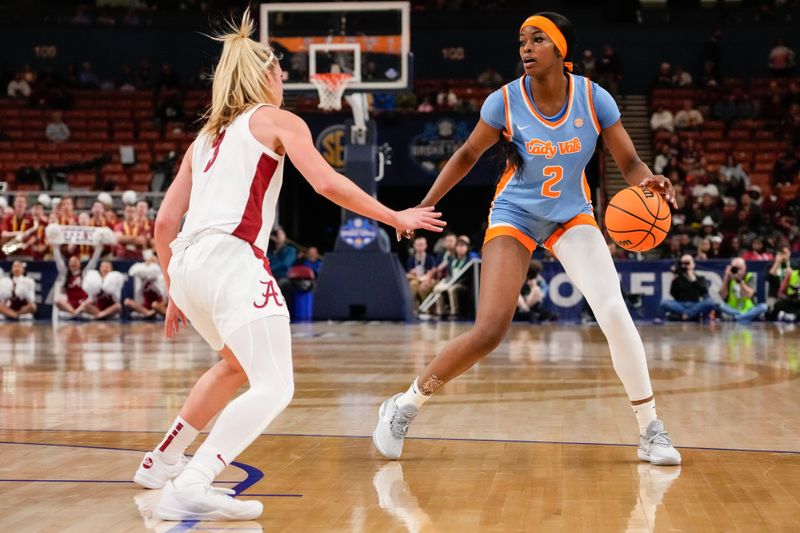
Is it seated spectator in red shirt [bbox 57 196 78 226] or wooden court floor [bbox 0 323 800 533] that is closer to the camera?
wooden court floor [bbox 0 323 800 533]

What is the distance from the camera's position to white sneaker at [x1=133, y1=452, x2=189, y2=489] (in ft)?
15.1

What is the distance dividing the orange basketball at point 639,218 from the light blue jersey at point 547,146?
170 millimetres

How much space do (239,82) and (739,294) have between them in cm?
1521

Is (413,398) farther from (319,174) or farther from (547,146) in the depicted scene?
(319,174)

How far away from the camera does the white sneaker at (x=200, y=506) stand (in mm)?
3932

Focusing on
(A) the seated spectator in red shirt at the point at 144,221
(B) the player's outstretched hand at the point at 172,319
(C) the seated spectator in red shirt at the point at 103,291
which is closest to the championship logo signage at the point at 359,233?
(A) the seated spectator in red shirt at the point at 144,221

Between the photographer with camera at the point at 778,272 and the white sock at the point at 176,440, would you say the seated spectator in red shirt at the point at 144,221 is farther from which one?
the white sock at the point at 176,440

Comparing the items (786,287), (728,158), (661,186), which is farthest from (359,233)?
(661,186)

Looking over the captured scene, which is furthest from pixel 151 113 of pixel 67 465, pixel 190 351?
pixel 67 465

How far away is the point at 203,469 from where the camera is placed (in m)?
3.97

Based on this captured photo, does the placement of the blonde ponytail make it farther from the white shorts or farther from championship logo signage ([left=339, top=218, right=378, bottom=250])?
championship logo signage ([left=339, top=218, right=378, bottom=250])

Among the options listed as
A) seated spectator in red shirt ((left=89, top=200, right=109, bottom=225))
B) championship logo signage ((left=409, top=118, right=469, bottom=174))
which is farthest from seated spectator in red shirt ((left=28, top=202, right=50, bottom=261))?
championship logo signage ((left=409, top=118, right=469, bottom=174))

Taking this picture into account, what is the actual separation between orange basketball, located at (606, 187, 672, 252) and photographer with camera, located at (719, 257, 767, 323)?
13.1 m

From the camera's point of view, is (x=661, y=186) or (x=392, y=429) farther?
(x=392, y=429)
